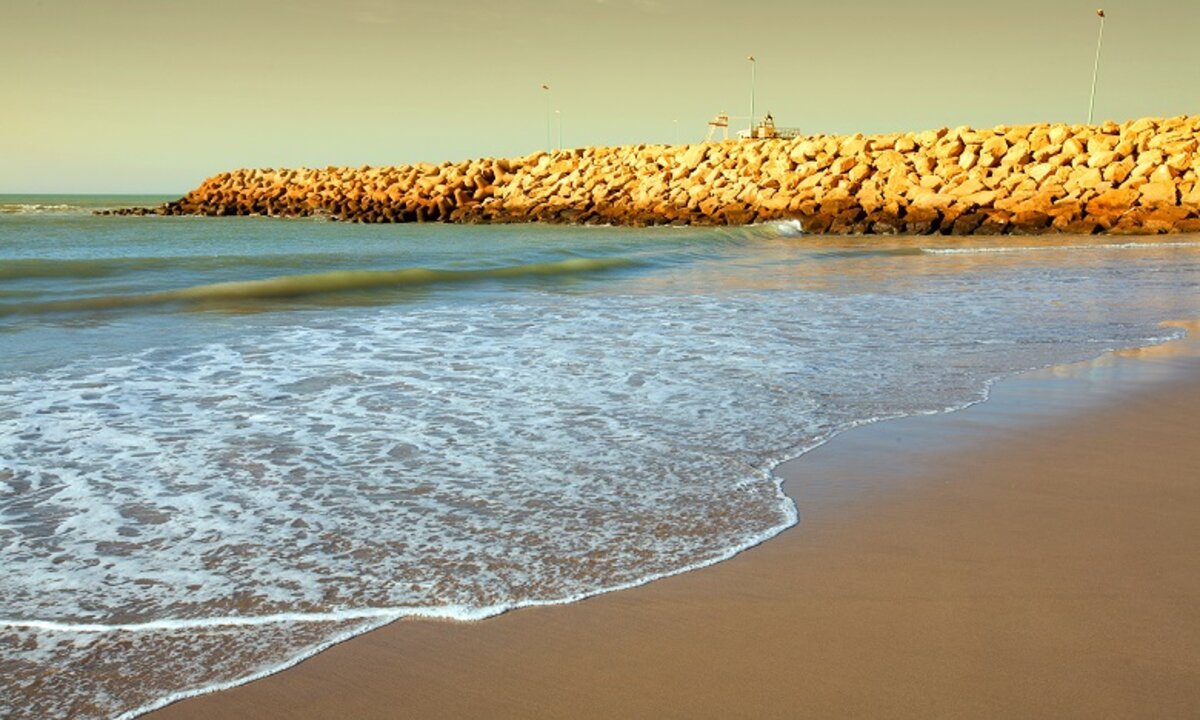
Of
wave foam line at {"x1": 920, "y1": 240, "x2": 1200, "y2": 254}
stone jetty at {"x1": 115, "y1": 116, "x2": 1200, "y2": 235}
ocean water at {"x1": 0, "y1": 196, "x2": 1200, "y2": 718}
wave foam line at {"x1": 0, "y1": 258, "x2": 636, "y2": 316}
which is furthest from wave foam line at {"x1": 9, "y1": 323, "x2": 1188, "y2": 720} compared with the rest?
stone jetty at {"x1": 115, "y1": 116, "x2": 1200, "y2": 235}

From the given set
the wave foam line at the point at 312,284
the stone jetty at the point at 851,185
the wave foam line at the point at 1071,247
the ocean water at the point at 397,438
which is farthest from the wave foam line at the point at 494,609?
the stone jetty at the point at 851,185

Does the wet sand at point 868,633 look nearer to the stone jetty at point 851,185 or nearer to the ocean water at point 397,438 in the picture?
the ocean water at point 397,438

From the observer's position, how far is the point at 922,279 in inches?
523

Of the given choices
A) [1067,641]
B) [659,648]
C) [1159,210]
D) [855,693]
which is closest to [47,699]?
[659,648]

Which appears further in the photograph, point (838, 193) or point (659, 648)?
point (838, 193)

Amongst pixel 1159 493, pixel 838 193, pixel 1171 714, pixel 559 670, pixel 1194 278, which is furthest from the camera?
pixel 838 193

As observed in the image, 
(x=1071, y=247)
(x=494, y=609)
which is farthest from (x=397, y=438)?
(x=1071, y=247)

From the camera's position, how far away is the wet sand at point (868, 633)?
7.08ft

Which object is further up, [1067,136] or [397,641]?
[1067,136]

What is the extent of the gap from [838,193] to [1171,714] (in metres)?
29.6

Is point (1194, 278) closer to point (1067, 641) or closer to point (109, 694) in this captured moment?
point (1067, 641)

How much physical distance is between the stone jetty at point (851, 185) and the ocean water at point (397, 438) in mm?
16074

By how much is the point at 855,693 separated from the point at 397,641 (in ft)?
3.59

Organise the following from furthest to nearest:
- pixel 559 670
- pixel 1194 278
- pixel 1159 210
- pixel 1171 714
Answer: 1. pixel 1159 210
2. pixel 1194 278
3. pixel 559 670
4. pixel 1171 714
